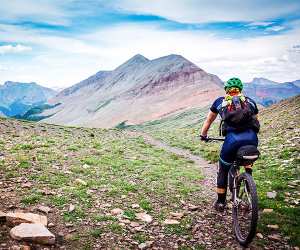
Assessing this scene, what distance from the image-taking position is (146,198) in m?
10.6

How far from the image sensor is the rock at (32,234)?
6.58 meters

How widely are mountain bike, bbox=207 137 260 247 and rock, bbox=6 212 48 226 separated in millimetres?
4398

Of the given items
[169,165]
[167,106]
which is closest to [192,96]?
[167,106]

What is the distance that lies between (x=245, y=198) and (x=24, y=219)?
4.89m

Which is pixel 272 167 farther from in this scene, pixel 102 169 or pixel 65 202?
pixel 65 202

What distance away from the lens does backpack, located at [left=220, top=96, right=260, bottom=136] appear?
298 inches

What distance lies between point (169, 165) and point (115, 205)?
7517 millimetres

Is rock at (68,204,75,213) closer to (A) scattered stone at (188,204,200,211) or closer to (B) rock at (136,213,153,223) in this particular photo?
(B) rock at (136,213,153,223)

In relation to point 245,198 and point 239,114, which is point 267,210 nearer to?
point 245,198

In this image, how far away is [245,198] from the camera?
7438 millimetres

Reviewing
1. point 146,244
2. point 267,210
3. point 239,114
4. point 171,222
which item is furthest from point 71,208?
point 267,210

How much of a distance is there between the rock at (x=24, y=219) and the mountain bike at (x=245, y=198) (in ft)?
14.4

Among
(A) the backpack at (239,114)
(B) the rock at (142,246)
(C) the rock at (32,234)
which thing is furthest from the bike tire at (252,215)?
(C) the rock at (32,234)

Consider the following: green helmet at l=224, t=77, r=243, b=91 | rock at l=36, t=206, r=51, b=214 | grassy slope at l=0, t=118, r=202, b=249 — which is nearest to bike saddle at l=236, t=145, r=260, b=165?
green helmet at l=224, t=77, r=243, b=91
